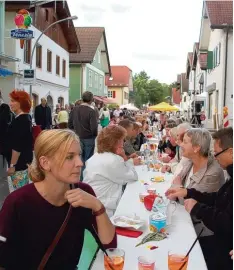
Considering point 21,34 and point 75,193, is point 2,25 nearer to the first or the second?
point 21,34

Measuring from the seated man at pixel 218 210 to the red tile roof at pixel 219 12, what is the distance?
17804 millimetres

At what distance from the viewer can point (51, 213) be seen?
2.03 m

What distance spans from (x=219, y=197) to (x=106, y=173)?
1225 mm

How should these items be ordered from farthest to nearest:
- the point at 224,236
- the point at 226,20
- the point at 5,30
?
the point at 226,20 < the point at 5,30 < the point at 224,236

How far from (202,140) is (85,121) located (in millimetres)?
4445

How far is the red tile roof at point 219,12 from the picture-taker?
2008 cm

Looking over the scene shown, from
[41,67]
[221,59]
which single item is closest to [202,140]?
[41,67]

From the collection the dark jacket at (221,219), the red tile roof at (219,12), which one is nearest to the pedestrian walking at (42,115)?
the dark jacket at (221,219)

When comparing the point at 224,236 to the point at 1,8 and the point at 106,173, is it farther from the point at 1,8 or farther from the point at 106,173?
the point at 1,8

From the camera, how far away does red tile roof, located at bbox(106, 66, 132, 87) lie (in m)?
67.8

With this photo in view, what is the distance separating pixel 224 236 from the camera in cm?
292

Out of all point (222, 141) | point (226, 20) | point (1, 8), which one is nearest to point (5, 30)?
point (1, 8)

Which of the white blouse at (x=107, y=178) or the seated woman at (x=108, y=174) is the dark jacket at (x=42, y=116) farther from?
the white blouse at (x=107, y=178)

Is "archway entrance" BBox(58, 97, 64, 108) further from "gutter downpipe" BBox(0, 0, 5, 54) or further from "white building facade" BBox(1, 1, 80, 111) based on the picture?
"gutter downpipe" BBox(0, 0, 5, 54)
